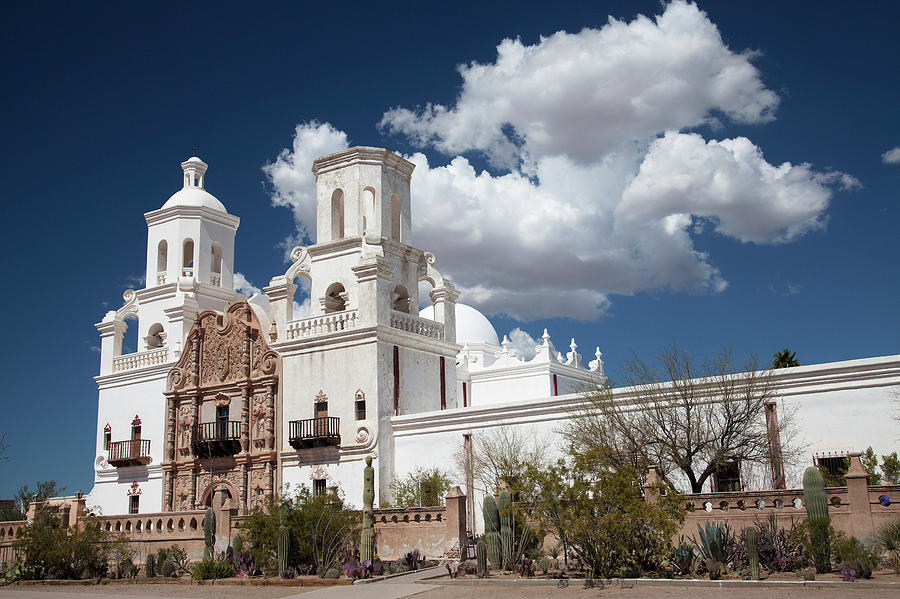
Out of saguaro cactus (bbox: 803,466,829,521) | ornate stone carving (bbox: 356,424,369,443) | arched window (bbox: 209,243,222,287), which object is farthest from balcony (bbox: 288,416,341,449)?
saguaro cactus (bbox: 803,466,829,521)

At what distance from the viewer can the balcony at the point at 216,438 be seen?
34156 millimetres

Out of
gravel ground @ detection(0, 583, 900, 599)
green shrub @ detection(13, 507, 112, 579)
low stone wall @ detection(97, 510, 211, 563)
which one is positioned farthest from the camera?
low stone wall @ detection(97, 510, 211, 563)

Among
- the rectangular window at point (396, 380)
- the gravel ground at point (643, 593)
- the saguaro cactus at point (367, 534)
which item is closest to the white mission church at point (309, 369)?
the rectangular window at point (396, 380)

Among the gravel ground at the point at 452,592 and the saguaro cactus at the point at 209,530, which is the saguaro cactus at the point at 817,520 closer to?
the gravel ground at the point at 452,592

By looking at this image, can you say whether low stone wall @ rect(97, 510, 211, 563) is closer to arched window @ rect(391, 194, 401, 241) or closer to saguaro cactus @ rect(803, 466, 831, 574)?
arched window @ rect(391, 194, 401, 241)

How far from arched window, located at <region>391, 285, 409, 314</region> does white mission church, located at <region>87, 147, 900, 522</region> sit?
0.20 ft

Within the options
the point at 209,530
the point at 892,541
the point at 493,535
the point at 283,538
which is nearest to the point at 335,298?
the point at 209,530

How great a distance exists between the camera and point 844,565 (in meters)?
16.9

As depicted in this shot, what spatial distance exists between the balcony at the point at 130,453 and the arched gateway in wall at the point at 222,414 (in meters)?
1.39

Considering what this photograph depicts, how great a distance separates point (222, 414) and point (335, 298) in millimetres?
6722

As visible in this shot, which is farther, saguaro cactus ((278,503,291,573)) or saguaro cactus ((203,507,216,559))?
saguaro cactus ((203,507,216,559))

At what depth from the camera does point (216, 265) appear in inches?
1677

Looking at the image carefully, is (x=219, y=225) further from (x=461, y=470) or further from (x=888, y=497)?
(x=888, y=497)

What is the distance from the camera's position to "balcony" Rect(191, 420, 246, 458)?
3416 cm
